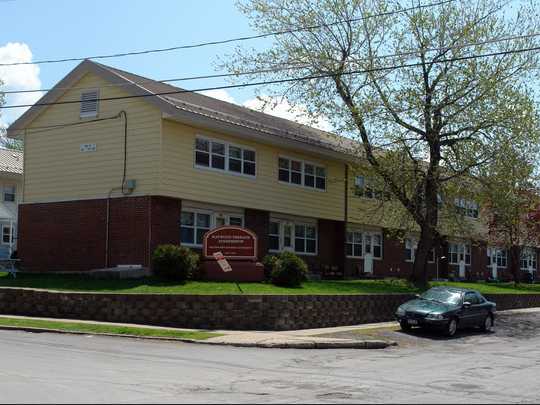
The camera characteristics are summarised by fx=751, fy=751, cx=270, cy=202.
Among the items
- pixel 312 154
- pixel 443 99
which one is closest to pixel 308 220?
pixel 312 154

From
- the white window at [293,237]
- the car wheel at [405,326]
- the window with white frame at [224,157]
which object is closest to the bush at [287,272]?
the car wheel at [405,326]

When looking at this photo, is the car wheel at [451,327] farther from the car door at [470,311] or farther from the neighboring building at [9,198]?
the neighboring building at [9,198]

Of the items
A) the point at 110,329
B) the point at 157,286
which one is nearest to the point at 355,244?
the point at 157,286

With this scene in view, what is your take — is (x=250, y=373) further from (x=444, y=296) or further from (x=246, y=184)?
(x=246, y=184)

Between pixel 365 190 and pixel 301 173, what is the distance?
3.19 metres

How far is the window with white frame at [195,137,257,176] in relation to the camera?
95.2 feet

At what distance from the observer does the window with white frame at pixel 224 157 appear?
2902cm

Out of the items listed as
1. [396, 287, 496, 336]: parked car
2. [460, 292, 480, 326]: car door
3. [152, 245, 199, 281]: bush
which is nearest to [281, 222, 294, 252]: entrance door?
[152, 245, 199, 281]: bush

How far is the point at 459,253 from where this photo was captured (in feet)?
161

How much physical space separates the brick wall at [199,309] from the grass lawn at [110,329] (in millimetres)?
1404

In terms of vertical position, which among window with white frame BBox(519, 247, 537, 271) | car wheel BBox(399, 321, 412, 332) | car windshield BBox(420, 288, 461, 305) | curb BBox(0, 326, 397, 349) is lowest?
curb BBox(0, 326, 397, 349)

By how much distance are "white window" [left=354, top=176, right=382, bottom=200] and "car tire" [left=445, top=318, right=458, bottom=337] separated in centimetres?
912

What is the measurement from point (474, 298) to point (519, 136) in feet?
23.4

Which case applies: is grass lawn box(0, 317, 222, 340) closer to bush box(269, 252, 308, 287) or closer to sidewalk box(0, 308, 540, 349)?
sidewalk box(0, 308, 540, 349)
